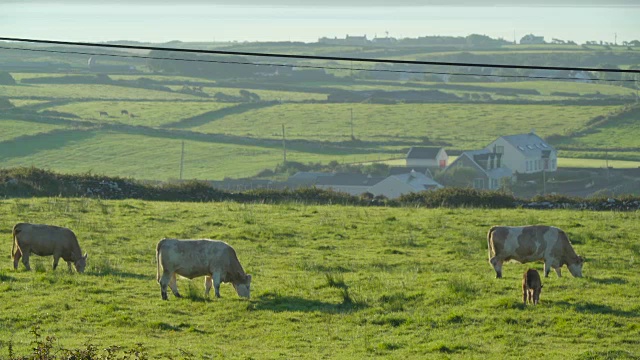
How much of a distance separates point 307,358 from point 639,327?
6219 mm

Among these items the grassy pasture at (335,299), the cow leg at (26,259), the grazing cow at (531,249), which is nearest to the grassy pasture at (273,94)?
the grassy pasture at (335,299)

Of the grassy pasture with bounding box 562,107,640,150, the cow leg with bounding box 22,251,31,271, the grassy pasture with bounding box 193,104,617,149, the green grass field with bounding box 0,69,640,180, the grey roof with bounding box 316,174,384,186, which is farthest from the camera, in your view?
the grassy pasture with bounding box 193,104,617,149

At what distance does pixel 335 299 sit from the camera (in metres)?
20.7

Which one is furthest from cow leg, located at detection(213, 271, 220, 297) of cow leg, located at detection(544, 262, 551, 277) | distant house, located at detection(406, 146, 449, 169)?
distant house, located at detection(406, 146, 449, 169)

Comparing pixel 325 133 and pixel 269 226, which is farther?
pixel 325 133

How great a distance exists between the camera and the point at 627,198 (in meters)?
40.4

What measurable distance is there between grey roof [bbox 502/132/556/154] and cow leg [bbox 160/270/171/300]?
80911mm

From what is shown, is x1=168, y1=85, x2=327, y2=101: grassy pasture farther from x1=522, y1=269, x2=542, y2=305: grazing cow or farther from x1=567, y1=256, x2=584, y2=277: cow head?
x1=522, y1=269, x2=542, y2=305: grazing cow

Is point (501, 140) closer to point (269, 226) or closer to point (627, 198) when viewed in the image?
point (627, 198)

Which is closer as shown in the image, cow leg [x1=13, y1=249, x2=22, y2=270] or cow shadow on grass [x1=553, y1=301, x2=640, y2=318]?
cow shadow on grass [x1=553, y1=301, x2=640, y2=318]

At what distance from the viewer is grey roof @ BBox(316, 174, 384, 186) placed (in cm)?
8406

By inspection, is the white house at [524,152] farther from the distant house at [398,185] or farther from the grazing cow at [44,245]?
the grazing cow at [44,245]

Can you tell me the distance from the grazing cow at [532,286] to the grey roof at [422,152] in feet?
258

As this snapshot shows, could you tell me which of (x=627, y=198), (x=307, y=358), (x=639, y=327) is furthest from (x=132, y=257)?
(x=627, y=198)
